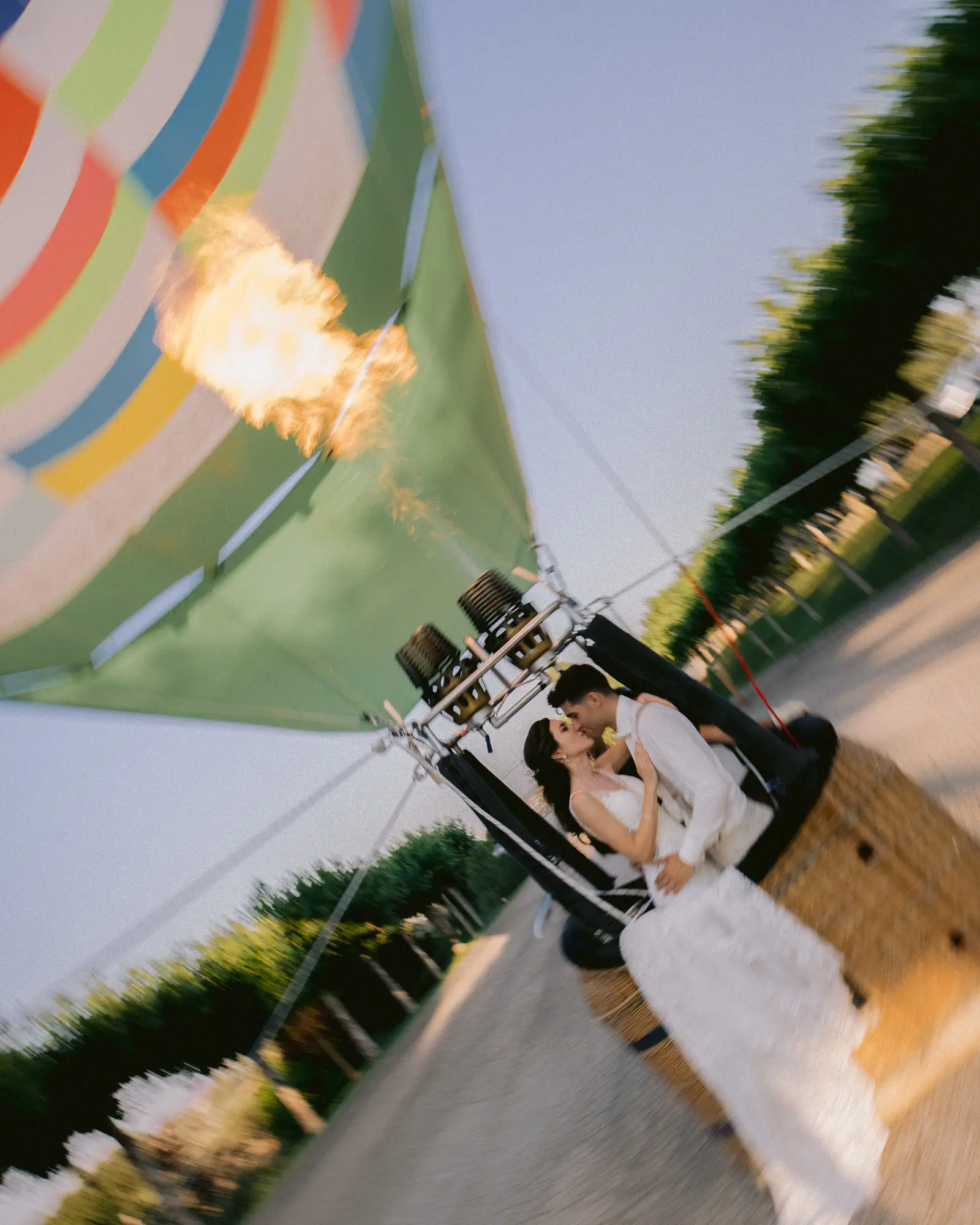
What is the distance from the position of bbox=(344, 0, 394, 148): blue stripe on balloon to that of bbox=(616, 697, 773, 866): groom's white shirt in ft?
9.92

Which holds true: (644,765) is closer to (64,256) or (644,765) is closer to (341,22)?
(64,256)

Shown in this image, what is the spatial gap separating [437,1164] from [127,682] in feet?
15.3

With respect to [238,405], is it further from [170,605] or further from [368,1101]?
[368,1101]

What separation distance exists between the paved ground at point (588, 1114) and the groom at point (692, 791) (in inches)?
40.8

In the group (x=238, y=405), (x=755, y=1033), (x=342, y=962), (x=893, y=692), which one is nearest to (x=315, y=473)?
(x=238, y=405)

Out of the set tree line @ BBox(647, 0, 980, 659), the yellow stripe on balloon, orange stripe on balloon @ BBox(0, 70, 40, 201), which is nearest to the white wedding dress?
the yellow stripe on balloon

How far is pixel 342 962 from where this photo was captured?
1500 cm

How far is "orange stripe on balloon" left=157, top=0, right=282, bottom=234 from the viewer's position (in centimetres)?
353

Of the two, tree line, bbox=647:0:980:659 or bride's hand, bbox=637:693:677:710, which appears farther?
tree line, bbox=647:0:980:659

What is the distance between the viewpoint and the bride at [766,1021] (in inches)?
108

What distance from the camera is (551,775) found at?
3729 mm

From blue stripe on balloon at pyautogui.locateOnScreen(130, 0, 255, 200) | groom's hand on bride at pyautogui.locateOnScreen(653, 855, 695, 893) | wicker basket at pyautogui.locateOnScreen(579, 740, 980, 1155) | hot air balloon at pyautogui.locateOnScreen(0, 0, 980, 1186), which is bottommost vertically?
wicker basket at pyautogui.locateOnScreen(579, 740, 980, 1155)

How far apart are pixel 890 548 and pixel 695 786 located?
22.1 meters

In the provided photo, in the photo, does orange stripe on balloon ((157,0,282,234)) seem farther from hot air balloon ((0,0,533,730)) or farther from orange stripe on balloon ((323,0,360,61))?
orange stripe on balloon ((323,0,360,61))
